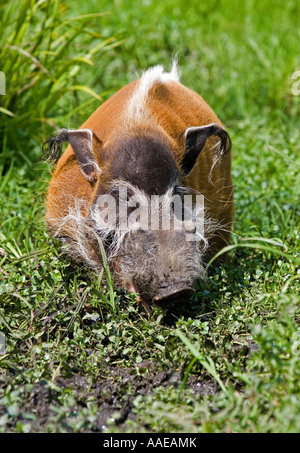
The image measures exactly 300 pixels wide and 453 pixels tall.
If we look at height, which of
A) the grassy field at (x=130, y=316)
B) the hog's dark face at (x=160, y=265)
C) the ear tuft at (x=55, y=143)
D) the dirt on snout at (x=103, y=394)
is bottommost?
the dirt on snout at (x=103, y=394)

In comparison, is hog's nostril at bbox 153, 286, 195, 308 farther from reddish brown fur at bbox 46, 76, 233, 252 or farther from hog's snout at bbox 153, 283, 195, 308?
reddish brown fur at bbox 46, 76, 233, 252

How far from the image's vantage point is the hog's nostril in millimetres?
3398

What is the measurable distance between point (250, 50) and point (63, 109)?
266 cm

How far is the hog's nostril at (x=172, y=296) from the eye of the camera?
3398 mm

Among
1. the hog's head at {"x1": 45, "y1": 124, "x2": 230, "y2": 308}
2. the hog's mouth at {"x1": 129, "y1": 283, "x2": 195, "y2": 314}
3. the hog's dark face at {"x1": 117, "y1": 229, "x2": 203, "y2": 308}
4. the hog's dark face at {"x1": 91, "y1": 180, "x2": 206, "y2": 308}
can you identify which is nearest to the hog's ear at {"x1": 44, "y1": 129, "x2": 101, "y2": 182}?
the hog's head at {"x1": 45, "y1": 124, "x2": 230, "y2": 308}

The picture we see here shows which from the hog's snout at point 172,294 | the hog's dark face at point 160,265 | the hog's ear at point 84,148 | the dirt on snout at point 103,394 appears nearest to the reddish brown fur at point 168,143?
the hog's ear at point 84,148

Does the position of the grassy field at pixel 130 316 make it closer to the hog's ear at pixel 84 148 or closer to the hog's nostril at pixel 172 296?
the hog's nostril at pixel 172 296

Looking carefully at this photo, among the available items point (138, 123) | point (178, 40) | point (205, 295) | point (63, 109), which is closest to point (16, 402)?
point (205, 295)

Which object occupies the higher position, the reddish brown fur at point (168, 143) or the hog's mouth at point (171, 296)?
the reddish brown fur at point (168, 143)

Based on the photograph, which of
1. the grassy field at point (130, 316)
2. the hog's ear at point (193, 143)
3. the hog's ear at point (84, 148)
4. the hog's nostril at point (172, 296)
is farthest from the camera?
the hog's ear at point (193, 143)

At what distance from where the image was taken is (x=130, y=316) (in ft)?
12.0

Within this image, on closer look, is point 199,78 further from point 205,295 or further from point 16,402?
point 16,402

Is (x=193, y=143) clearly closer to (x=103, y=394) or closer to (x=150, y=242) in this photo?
(x=150, y=242)
